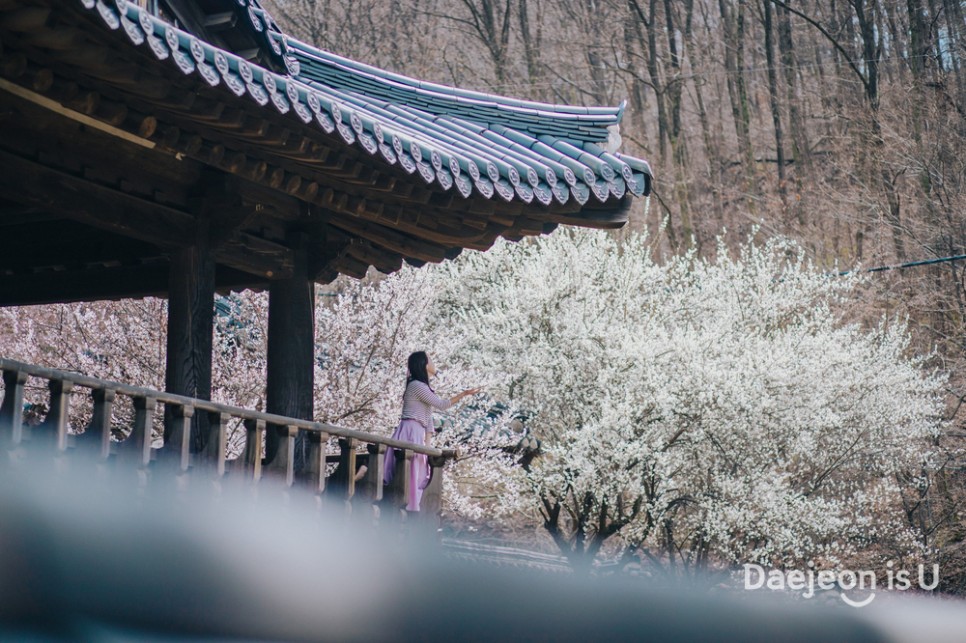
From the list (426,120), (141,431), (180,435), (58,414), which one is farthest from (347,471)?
(426,120)

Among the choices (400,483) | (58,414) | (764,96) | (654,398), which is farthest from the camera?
(764,96)

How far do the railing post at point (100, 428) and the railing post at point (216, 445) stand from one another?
0.64 m

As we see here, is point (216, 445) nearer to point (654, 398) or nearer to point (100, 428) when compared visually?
point (100, 428)

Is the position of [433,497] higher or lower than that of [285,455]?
lower

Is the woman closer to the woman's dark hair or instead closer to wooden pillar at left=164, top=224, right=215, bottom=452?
the woman's dark hair

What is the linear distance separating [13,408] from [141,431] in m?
0.64

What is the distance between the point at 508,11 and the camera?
1059 inches

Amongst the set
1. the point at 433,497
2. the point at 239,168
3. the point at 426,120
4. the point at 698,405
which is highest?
the point at 426,120

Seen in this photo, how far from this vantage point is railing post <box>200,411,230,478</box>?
4.64 m

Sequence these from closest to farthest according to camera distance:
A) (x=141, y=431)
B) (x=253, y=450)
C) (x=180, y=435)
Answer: (x=141, y=431) < (x=180, y=435) < (x=253, y=450)

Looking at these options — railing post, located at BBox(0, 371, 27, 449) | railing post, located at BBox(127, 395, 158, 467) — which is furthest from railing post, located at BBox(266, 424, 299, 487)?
railing post, located at BBox(0, 371, 27, 449)

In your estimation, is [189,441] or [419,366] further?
[419,366]

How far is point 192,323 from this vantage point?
5.38 m

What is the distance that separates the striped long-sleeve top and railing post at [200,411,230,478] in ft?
8.38
